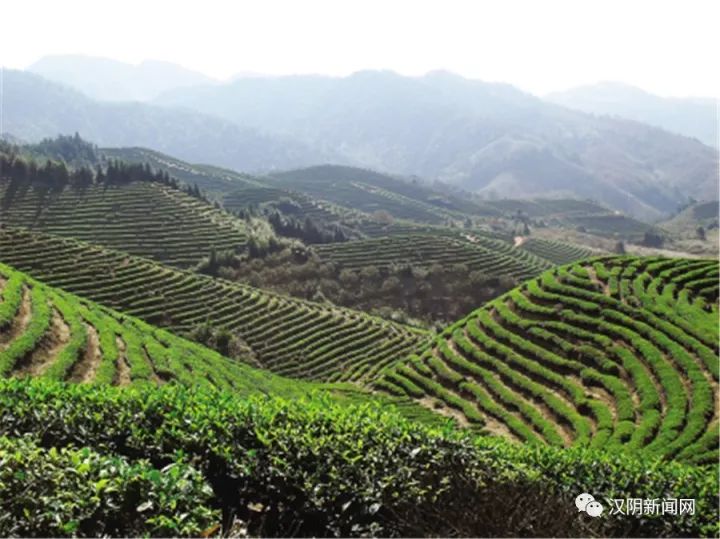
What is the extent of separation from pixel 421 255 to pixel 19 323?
99789 millimetres

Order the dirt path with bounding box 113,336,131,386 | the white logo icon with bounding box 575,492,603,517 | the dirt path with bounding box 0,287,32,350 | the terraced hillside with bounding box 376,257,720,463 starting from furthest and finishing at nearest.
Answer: the dirt path with bounding box 0,287,32,350 → the dirt path with bounding box 113,336,131,386 → the terraced hillside with bounding box 376,257,720,463 → the white logo icon with bounding box 575,492,603,517

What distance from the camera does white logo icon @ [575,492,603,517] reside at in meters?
9.01

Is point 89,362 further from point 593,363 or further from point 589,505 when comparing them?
point 593,363

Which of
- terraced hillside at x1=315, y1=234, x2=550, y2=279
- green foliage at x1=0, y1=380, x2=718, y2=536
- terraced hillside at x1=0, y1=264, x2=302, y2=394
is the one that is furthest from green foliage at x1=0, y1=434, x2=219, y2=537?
terraced hillside at x1=315, y1=234, x2=550, y2=279

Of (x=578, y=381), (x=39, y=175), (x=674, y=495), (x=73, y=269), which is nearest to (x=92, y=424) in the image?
(x=674, y=495)

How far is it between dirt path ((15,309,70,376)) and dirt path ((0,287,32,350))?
1099 millimetres

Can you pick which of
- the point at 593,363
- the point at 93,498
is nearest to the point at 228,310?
the point at 593,363

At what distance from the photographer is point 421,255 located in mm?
123500

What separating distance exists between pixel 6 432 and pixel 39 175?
419ft

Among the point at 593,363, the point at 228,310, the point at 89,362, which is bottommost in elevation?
the point at 228,310

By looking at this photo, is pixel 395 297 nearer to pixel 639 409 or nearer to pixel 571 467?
pixel 639 409

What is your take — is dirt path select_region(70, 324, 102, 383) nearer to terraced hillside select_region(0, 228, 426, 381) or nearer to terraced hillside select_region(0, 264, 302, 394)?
terraced hillside select_region(0, 264, 302, 394)

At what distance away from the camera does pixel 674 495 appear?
1060cm

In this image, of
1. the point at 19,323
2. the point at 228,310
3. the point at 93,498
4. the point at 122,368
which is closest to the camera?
the point at 93,498
